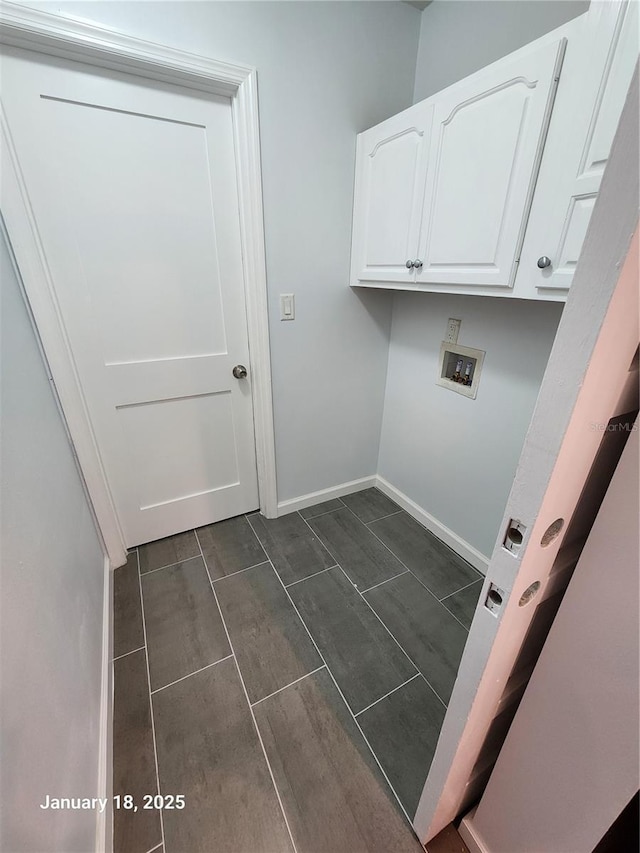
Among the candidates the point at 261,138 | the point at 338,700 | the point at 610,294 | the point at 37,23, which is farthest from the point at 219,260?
the point at 338,700

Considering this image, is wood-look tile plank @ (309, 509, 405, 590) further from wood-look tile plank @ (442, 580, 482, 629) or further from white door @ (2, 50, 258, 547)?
white door @ (2, 50, 258, 547)

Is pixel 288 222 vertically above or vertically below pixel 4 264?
above

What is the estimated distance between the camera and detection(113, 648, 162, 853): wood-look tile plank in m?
0.93

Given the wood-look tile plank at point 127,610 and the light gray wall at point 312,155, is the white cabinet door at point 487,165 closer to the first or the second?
the light gray wall at point 312,155

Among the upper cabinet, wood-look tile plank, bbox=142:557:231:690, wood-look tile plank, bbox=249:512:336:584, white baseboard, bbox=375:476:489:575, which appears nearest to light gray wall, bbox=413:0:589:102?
the upper cabinet

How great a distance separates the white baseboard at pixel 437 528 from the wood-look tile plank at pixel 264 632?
3.02 ft

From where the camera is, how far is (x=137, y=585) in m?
1.66

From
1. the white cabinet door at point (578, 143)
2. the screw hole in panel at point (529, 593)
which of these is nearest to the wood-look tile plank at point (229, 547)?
the screw hole in panel at point (529, 593)

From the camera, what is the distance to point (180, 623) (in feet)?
4.86

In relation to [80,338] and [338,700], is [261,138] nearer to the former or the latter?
[80,338]

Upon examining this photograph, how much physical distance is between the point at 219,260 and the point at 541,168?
1.24 meters

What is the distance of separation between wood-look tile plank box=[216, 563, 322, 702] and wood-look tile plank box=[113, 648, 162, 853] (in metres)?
0.33

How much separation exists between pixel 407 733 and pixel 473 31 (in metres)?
2.60

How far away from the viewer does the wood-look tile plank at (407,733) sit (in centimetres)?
104
